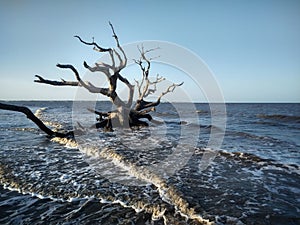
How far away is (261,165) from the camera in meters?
8.25

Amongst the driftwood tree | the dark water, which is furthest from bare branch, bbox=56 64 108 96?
the dark water

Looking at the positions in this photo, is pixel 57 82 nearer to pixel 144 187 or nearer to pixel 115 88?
pixel 115 88

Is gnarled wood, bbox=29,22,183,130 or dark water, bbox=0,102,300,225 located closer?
dark water, bbox=0,102,300,225

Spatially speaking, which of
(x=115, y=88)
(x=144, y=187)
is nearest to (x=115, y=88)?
(x=115, y=88)

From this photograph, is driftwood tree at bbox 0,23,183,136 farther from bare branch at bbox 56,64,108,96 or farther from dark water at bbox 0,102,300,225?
dark water at bbox 0,102,300,225

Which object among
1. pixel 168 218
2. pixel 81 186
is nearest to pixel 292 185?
pixel 168 218

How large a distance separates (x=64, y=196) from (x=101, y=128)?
12.6 meters

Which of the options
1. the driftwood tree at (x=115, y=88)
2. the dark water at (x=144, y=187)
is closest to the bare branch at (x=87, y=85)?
the driftwood tree at (x=115, y=88)

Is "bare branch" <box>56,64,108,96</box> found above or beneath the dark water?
above

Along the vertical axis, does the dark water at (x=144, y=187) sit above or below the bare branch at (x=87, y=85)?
below

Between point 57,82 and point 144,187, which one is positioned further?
point 57,82

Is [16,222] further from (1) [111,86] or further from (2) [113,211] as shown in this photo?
(1) [111,86]

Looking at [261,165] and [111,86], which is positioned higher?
[111,86]

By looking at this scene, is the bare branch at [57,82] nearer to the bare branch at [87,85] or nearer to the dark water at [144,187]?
the bare branch at [87,85]
